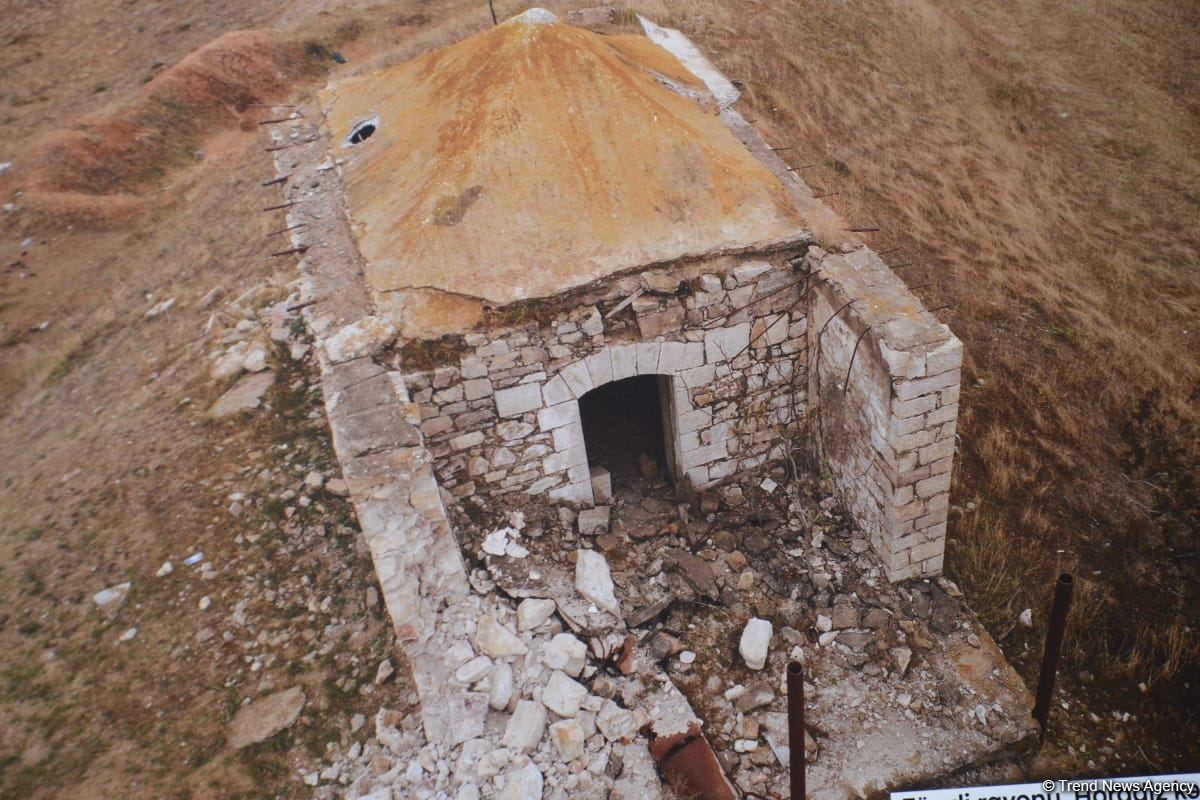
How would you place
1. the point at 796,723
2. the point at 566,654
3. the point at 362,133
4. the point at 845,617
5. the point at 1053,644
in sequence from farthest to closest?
the point at 362,133, the point at 845,617, the point at 566,654, the point at 1053,644, the point at 796,723

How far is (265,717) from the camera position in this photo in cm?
475

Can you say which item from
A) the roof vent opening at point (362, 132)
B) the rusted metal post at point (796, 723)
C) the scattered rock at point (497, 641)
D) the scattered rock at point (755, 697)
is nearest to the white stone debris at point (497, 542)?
the scattered rock at point (497, 641)

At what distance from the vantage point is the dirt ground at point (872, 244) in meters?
4.98

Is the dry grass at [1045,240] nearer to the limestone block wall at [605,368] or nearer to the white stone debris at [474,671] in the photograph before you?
the limestone block wall at [605,368]

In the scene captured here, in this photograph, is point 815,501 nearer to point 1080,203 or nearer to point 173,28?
point 1080,203

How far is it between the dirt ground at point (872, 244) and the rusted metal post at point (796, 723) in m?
2.06

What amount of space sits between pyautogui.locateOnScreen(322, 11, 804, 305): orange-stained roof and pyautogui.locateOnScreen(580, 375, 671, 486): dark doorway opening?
1.38m

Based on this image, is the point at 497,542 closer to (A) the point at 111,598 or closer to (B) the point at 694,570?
(B) the point at 694,570

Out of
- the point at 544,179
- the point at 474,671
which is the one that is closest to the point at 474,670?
the point at 474,671

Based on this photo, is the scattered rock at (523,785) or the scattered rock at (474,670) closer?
the scattered rock at (523,785)

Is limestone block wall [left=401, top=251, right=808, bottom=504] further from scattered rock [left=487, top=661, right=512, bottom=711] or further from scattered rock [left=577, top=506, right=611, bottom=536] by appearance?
scattered rock [left=487, top=661, right=512, bottom=711]

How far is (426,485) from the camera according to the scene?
4.40 m

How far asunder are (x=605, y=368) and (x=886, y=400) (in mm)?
1909

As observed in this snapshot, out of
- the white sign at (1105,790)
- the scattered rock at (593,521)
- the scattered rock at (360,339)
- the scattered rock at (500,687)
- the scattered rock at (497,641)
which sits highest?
the scattered rock at (360,339)
